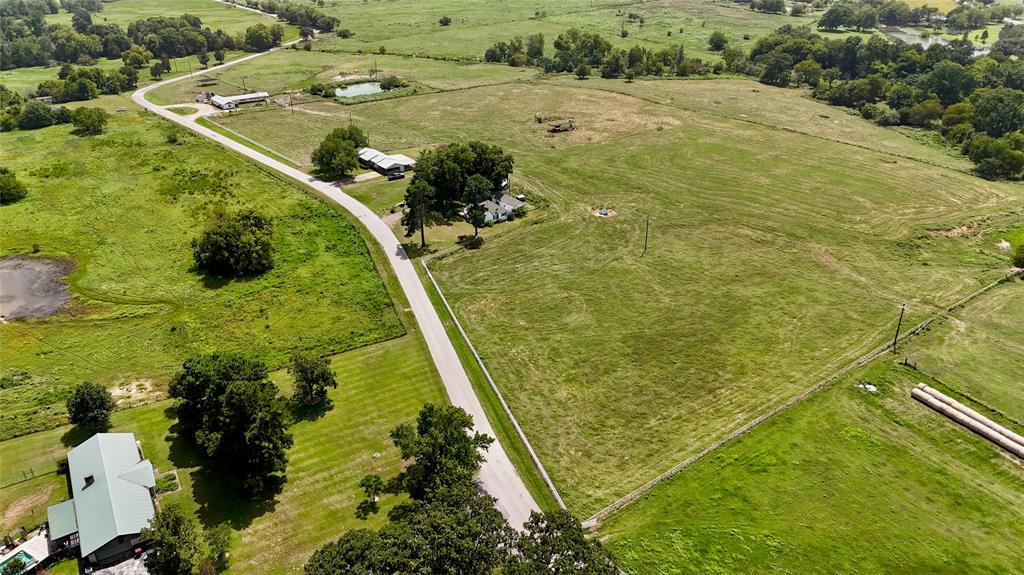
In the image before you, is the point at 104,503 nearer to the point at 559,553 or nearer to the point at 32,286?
the point at 559,553

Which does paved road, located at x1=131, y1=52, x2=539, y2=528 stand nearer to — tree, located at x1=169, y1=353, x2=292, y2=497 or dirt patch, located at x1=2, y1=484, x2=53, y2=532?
tree, located at x1=169, y1=353, x2=292, y2=497

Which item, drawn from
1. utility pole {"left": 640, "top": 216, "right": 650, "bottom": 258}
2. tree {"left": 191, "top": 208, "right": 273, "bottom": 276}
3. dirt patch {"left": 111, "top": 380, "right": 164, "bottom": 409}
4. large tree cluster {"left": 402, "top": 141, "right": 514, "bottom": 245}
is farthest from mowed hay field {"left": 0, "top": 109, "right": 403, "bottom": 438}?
utility pole {"left": 640, "top": 216, "right": 650, "bottom": 258}

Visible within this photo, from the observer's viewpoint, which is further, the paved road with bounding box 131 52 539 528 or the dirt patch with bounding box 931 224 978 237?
the dirt patch with bounding box 931 224 978 237

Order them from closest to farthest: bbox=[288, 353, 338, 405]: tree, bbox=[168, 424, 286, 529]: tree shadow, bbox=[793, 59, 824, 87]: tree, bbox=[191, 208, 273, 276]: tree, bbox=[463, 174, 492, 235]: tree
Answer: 1. bbox=[168, 424, 286, 529]: tree shadow
2. bbox=[288, 353, 338, 405]: tree
3. bbox=[191, 208, 273, 276]: tree
4. bbox=[463, 174, 492, 235]: tree
5. bbox=[793, 59, 824, 87]: tree

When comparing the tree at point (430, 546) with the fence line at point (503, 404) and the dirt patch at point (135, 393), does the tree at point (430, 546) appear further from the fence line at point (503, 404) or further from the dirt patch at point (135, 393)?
the dirt patch at point (135, 393)

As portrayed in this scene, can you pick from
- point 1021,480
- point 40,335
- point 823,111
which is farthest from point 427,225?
point 823,111

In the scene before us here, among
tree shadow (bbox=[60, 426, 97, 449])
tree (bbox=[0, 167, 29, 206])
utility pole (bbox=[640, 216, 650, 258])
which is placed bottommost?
tree shadow (bbox=[60, 426, 97, 449])

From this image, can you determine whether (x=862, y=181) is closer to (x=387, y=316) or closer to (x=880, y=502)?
(x=880, y=502)

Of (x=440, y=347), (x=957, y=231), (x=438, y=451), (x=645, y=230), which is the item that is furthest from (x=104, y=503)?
(x=957, y=231)
